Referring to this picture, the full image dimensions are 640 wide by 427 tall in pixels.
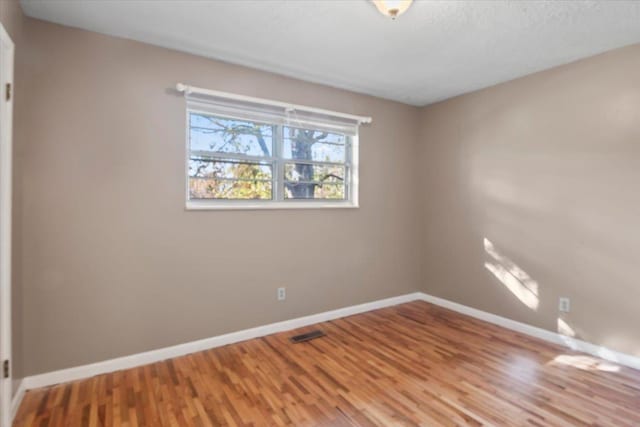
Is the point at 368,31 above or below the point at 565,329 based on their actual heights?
above

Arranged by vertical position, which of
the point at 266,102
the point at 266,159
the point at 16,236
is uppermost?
the point at 266,102

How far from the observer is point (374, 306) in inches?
149

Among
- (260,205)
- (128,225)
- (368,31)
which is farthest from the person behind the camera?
(260,205)

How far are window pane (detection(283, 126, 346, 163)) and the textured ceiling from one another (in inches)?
23.2

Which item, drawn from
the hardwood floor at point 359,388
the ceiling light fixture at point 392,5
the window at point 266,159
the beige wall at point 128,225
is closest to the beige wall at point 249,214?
the beige wall at point 128,225

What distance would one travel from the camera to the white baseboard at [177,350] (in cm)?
222

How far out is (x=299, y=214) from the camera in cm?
326

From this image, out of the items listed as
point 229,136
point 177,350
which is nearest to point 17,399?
point 177,350

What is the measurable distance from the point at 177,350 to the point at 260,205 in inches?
55.3

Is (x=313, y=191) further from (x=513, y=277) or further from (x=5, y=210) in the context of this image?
(x=5, y=210)

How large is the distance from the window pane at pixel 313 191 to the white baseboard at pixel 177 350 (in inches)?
48.8

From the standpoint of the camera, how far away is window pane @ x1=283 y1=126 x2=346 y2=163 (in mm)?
3277

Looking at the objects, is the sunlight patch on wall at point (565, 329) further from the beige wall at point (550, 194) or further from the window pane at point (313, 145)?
the window pane at point (313, 145)

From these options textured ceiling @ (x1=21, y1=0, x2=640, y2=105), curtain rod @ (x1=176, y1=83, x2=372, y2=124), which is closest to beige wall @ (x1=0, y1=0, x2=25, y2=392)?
textured ceiling @ (x1=21, y1=0, x2=640, y2=105)
